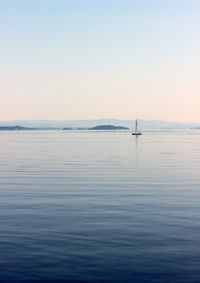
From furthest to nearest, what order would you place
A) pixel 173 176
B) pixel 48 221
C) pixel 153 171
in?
pixel 153 171 < pixel 173 176 < pixel 48 221

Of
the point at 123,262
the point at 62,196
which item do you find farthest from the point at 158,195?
the point at 123,262

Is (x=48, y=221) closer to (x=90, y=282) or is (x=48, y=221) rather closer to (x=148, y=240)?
(x=148, y=240)

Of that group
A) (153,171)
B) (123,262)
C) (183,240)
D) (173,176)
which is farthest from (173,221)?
(153,171)

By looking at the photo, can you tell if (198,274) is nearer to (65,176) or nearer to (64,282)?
(64,282)

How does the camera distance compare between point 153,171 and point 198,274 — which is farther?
point 153,171

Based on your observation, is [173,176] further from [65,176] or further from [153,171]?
[65,176]

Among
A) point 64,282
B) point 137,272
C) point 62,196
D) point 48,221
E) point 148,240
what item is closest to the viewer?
point 64,282

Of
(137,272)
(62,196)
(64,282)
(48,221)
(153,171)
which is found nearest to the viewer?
(64,282)

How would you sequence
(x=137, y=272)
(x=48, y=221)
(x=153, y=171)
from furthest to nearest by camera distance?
(x=153, y=171)
(x=48, y=221)
(x=137, y=272)

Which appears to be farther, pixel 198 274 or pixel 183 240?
pixel 183 240

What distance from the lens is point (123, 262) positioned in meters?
15.7

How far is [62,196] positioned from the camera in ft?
104

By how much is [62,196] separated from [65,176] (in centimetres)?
1415

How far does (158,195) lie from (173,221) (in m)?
9.37
